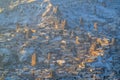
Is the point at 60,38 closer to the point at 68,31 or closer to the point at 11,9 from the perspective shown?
the point at 68,31

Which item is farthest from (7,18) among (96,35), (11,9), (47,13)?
(96,35)

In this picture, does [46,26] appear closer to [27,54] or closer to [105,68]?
[27,54]

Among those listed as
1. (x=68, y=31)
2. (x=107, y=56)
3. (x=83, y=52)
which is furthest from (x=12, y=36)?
(x=107, y=56)

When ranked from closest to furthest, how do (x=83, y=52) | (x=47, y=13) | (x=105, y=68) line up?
(x=105, y=68) → (x=83, y=52) → (x=47, y=13)

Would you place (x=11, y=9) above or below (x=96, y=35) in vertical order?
above

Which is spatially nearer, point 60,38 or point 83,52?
point 83,52

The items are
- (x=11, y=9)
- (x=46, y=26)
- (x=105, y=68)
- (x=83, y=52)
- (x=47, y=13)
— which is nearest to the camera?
(x=105, y=68)
